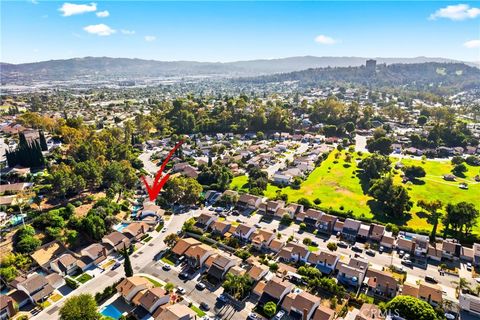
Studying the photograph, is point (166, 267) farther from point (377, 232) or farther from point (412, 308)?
point (377, 232)

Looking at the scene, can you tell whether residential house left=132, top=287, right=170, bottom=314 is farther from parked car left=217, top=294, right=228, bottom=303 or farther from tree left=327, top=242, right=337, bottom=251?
tree left=327, top=242, right=337, bottom=251

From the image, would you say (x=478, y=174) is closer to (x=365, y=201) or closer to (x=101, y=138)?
(x=365, y=201)

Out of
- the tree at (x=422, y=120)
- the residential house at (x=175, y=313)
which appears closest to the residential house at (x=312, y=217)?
the residential house at (x=175, y=313)

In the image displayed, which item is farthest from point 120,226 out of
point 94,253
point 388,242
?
point 388,242

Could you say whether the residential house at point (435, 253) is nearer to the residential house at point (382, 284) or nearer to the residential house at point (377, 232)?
the residential house at point (377, 232)

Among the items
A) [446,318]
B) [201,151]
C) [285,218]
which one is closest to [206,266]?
[285,218]

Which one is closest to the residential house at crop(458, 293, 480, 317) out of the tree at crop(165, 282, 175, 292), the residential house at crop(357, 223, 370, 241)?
the residential house at crop(357, 223, 370, 241)
